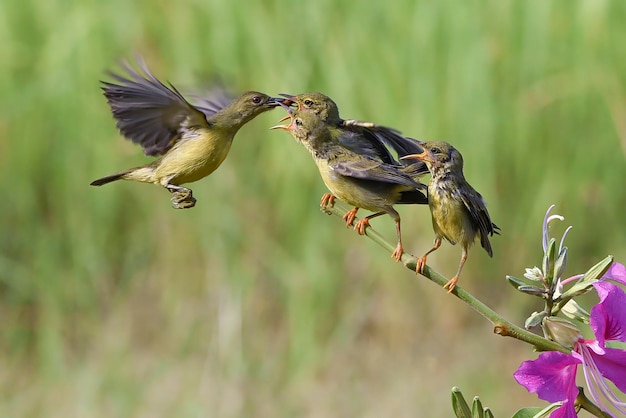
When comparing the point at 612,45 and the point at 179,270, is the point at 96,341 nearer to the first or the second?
the point at 179,270

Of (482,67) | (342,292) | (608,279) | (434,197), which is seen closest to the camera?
(608,279)

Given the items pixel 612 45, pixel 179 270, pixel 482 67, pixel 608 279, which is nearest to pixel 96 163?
pixel 179 270

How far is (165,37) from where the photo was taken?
6.28m

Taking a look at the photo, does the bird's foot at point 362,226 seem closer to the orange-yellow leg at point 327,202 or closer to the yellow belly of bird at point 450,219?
the orange-yellow leg at point 327,202

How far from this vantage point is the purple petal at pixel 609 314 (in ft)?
3.65

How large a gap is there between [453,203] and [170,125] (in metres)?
0.50

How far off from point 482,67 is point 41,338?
3081 millimetres

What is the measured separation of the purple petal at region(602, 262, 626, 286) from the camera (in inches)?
46.7

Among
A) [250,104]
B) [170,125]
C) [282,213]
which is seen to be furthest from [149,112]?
[282,213]

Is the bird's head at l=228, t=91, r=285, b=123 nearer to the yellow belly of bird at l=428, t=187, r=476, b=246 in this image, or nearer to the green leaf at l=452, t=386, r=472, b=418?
the yellow belly of bird at l=428, t=187, r=476, b=246

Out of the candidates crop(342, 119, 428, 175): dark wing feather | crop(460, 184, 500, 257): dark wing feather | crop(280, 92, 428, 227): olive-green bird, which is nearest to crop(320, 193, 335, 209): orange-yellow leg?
crop(280, 92, 428, 227): olive-green bird

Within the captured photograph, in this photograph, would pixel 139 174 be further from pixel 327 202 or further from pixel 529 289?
pixel 529 289

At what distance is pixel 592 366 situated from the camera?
3.68ft

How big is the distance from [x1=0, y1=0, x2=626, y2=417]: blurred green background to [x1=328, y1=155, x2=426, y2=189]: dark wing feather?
12.5 feet
